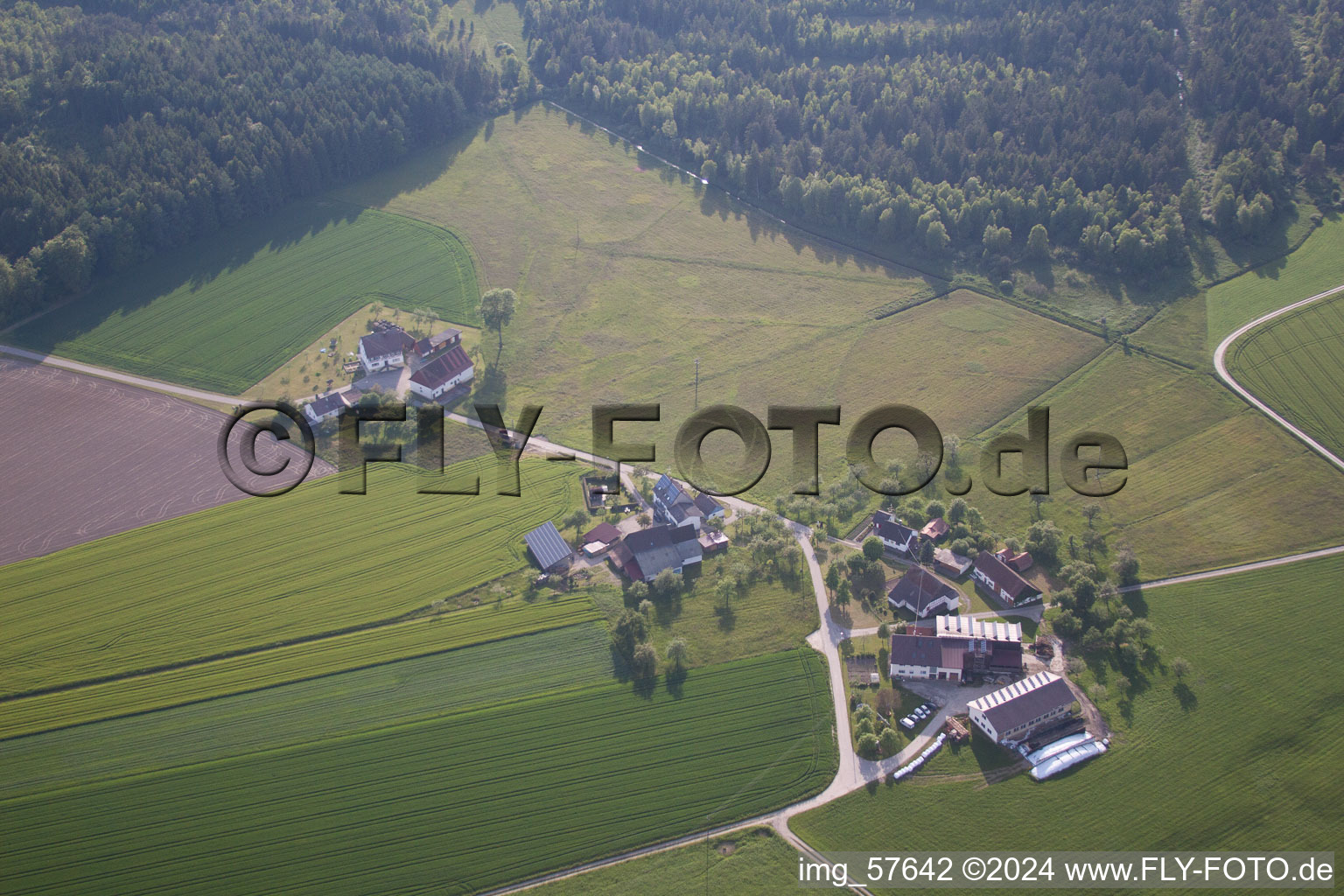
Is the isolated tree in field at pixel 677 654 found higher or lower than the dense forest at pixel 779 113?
lower

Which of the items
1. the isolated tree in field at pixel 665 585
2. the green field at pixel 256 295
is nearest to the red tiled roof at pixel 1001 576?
the isolated tree in field at pixel 665 585

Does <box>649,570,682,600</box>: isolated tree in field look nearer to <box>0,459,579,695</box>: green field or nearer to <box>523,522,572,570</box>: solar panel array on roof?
<box>523,522,572,570</box>: solar panel array on roof

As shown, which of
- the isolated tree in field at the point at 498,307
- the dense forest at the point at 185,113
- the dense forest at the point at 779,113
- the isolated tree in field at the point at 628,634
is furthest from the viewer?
the dense forest at the point at 779,113

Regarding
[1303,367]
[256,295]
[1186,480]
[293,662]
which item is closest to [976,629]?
[1186,480]

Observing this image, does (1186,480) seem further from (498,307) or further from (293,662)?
(293,662)

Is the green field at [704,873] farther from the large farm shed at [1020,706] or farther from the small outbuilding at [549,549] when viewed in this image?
the small outbuilding at [549,549]

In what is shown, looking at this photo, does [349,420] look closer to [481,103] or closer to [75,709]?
[75,709]

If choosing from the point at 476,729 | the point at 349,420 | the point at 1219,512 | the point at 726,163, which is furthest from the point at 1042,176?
the point at 476,729
